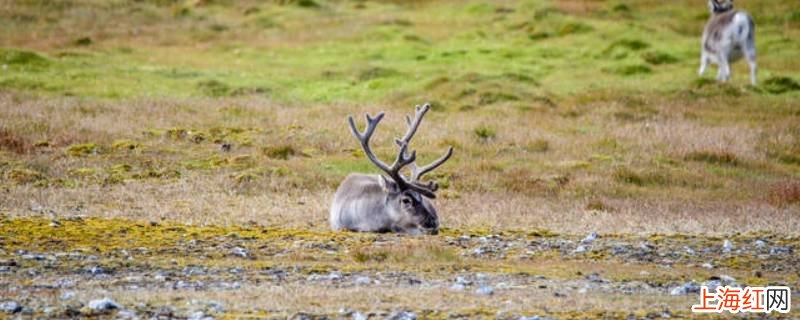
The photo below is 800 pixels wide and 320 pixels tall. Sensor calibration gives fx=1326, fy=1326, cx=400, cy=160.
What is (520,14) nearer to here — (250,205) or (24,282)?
(250,205)

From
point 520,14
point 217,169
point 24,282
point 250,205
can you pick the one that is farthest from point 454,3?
point 24,282

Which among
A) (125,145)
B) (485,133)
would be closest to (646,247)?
(485,133)

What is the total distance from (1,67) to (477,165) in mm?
16216

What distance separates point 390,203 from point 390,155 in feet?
23.1

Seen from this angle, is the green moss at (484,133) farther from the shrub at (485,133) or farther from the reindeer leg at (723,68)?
the reindeer leg at (723,68)

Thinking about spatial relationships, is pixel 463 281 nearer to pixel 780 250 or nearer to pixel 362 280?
pixel 362 280

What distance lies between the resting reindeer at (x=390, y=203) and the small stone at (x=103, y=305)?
621 cm

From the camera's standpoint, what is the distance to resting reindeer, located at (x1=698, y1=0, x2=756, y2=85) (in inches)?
1328

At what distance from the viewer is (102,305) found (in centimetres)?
1023

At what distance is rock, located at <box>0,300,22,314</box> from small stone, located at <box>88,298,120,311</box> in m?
0.54

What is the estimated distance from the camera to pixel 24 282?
455 inches

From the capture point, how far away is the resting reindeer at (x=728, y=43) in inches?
1328

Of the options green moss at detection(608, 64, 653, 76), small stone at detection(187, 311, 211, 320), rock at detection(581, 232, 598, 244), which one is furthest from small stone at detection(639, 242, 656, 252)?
green moss at detection(608, 64, 653, 76)

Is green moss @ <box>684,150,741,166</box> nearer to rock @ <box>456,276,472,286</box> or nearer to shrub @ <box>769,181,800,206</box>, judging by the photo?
shrub @ <box>769,181,800,206</box>
